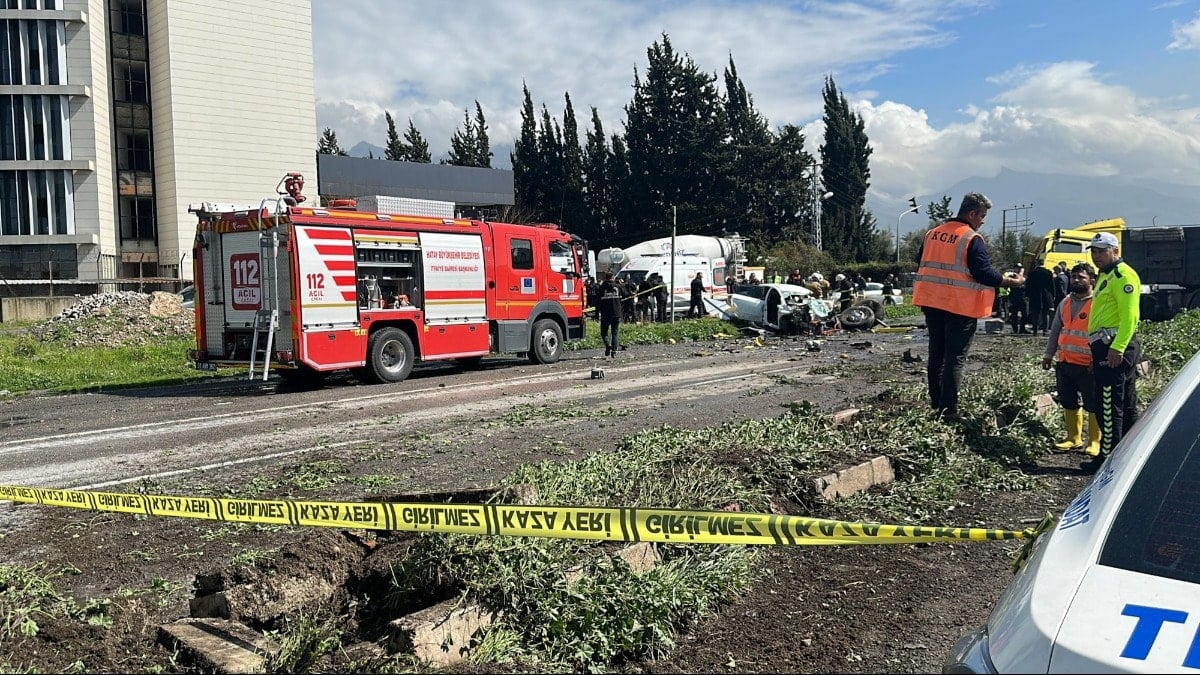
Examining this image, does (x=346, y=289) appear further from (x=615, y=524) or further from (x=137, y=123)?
(x=137, y=123)

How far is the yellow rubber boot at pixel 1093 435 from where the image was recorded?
7.06 m

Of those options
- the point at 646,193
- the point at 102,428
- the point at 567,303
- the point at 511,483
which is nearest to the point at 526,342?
the point at 567,303

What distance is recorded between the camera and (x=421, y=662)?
310 centimetres

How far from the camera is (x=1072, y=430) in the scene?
24.5ft

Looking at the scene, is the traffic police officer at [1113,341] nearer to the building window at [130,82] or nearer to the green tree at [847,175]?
the building window at [130,82]

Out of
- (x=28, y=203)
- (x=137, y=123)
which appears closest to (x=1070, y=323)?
(x=28, y=203)

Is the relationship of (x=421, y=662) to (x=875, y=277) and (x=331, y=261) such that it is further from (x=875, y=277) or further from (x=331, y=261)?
(x=875, y=277)

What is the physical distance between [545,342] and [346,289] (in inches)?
187

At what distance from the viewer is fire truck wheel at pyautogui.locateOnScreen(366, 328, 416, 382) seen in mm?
13328

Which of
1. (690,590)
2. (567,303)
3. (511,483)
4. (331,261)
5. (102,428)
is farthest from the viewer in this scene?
Result: (567,303)

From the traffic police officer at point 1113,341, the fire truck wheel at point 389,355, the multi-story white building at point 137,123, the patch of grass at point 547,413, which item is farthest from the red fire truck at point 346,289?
the multi-story white building at point 137,123

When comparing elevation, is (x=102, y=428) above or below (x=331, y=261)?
below

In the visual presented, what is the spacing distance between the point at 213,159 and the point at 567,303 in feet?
105

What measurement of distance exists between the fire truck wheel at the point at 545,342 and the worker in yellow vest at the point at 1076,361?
33.5 ft
